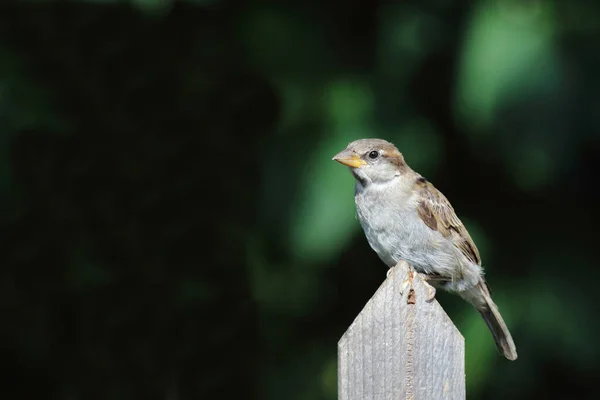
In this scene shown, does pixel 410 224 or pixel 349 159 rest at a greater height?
pixel 349 159

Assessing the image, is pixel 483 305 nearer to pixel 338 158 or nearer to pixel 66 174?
pixel 338 158

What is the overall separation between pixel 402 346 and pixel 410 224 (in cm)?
128

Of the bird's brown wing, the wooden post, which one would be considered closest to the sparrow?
the bird's brown wing

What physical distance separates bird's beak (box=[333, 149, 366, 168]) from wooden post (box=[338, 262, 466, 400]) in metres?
1.26

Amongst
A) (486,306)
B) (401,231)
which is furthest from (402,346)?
(486,306)

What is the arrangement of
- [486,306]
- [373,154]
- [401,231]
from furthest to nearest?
[486,306] < [373,154] < [401,231]

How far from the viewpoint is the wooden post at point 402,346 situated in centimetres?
154

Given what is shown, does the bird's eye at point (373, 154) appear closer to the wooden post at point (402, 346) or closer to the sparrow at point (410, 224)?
the sparrow at point (410, 224)

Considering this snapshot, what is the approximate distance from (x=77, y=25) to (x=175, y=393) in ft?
6.07

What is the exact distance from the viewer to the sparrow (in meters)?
2.77

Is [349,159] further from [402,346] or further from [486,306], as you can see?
[402,346]

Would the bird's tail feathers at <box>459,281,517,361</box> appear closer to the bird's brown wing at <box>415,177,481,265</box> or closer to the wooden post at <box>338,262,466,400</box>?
the bird's brown wing at <box>415,177,481,265</box>

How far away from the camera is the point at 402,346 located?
5.06 feet

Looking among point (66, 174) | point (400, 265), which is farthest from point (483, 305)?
point (66, 174)
